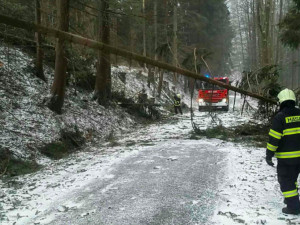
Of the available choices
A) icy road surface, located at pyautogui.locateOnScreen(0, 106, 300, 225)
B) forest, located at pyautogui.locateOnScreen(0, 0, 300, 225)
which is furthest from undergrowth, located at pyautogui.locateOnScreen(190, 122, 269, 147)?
icy road surface, located at pyautogui.locateOnScreen(0, 106, 300, 225)

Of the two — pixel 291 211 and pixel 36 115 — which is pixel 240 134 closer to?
pixel 291 211

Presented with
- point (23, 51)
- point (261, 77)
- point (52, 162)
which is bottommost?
point (52, 162)

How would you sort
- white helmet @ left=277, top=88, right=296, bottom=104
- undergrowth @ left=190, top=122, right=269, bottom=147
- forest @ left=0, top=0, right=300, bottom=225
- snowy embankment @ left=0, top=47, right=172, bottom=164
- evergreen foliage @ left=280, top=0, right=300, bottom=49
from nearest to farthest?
white helmet @ left=277, top=88, right=296, bottom=104
forest @ left=0, top=0, right=300, bottom=225
snowy embankment @ left=0, top=47, right=172, bottom=164
undergrowth @ left=190, top=122, right=269, bottom=147
evergreen foliage @ left=280, top=0, right=300, bottom=49

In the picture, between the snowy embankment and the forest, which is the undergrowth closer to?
the forest

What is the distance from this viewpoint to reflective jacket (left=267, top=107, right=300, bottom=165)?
4.36 m

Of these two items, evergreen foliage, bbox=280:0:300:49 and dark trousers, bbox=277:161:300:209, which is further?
evergreen foliage, bbox=280:0:300:49

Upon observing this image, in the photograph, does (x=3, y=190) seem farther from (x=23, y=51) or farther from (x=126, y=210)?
(x=23, y=51)

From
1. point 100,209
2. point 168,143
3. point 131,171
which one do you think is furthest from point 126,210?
point 168,143

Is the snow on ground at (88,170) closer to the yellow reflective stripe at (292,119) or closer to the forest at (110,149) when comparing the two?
the forest at (110,149)

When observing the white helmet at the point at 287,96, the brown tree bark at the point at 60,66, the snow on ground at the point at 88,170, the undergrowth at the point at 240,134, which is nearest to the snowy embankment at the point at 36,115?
the snow on ground at the point at 88,170

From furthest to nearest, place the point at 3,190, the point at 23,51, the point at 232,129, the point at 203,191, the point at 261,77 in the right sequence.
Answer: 1. the point at 23,51
2. the point at 232,129
3. the point at 261,77
4. the point at 3,190
5. the point at 203,191

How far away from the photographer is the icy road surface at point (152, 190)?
A: 4.33 metres

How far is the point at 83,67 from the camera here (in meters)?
15.1

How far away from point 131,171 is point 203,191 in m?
2.00
